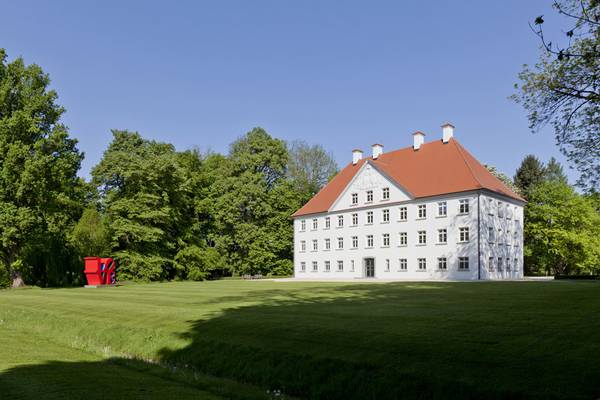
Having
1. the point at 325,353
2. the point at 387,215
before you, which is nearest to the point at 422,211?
the point at 387,215

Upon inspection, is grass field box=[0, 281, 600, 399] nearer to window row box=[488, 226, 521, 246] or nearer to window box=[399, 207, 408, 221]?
window row box=[488, 226, 521, 246]

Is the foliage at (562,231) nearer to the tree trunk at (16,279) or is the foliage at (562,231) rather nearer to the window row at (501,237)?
the window row at (501,237)

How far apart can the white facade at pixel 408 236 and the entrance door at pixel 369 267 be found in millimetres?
114

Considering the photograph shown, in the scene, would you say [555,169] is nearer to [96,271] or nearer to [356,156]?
[356,156]

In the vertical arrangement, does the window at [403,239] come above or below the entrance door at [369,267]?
above

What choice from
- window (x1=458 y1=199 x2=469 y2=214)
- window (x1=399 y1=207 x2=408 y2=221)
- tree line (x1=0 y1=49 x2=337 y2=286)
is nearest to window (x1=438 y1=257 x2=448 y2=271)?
window (x1=458 y1=199 x2=469 y2=214)

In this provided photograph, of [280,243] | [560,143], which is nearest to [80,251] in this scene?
[280,243]

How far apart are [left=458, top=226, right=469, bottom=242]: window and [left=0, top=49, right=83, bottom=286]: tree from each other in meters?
35.7

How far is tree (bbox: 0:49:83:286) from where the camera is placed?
37875 millimetres

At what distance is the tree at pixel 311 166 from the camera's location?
259ft

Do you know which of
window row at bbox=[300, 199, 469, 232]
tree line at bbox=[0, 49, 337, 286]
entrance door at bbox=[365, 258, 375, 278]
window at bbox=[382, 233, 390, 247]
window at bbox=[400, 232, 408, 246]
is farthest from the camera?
entrance door at bbox=[365, 258, 375, 278]

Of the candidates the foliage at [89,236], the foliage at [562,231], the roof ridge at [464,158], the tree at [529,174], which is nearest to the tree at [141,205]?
the foliage at [89,236]

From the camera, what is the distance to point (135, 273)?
49.6 m

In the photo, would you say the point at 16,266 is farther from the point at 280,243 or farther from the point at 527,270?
the point at 527,270
